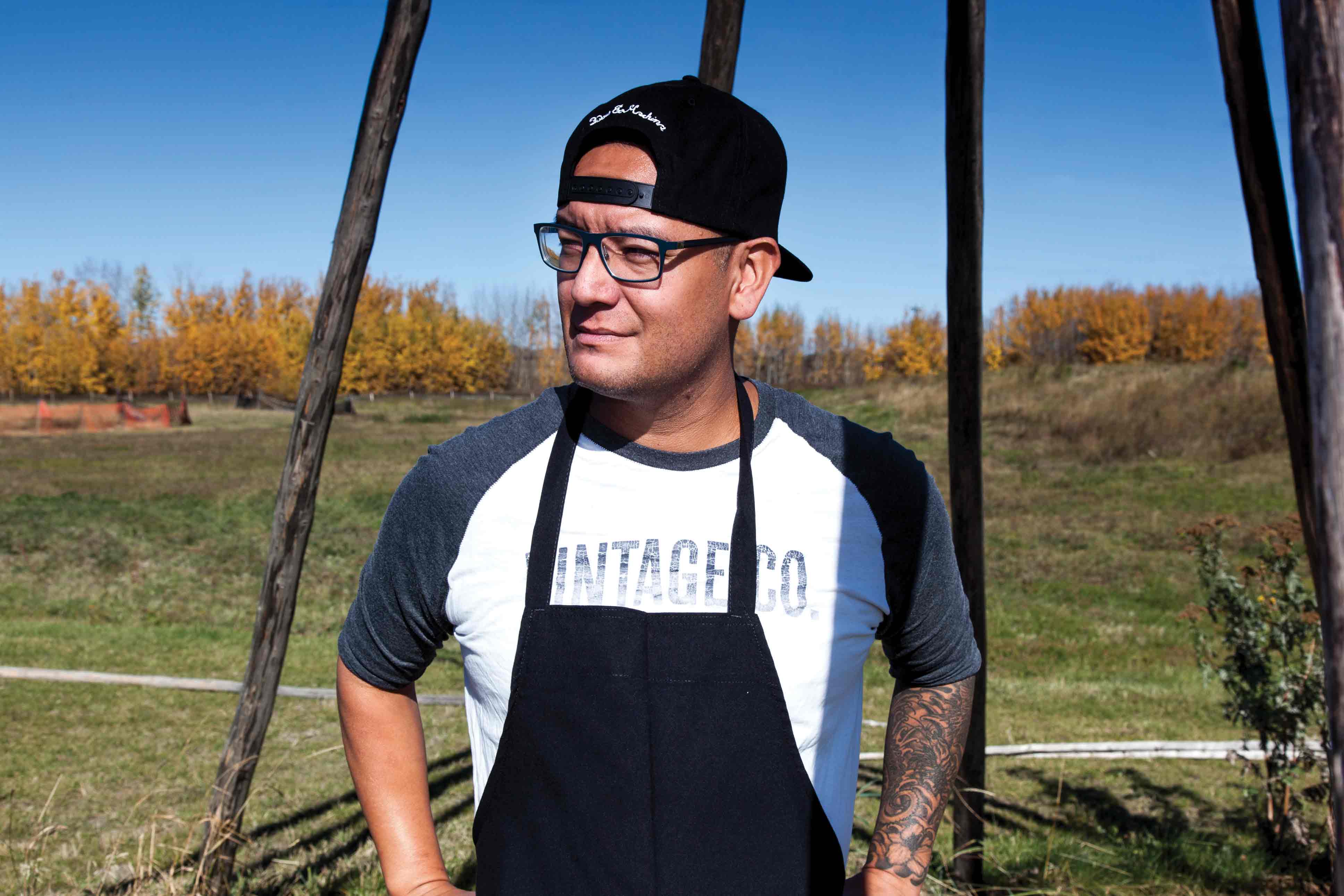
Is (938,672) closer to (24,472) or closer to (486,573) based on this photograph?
(486,573)

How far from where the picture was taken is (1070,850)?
4.41 m

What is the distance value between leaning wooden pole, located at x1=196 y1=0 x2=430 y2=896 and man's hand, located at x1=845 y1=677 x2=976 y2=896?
2156mm

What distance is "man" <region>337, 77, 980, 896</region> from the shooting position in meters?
1.59

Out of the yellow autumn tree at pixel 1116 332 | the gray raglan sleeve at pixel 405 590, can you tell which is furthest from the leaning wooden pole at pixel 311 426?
the yellow autumn tree at pixel 1116 332

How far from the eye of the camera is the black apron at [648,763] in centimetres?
156

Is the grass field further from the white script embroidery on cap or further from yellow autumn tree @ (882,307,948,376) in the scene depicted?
yellow autumn tree @ (882,307,948,376)

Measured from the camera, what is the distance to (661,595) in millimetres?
1666

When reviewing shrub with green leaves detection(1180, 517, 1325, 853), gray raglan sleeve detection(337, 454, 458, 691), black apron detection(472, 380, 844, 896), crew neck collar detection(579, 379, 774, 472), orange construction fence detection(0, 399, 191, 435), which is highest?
orange construction fence detection(0, 399, 191, 435)

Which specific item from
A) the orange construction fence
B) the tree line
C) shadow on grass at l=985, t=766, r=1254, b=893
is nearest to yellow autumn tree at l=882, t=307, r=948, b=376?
the tree line

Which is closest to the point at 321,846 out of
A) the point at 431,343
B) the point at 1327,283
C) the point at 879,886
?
the point at 879,886

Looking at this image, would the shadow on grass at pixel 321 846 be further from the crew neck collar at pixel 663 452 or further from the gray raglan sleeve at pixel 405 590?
the crew neck collar at pixel 663 452

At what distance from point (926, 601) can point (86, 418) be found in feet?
157

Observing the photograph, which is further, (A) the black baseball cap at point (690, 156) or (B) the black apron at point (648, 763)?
(A) the black baseball cap at point (690, 156)

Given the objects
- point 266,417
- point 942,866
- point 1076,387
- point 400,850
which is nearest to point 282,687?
point 942,866
